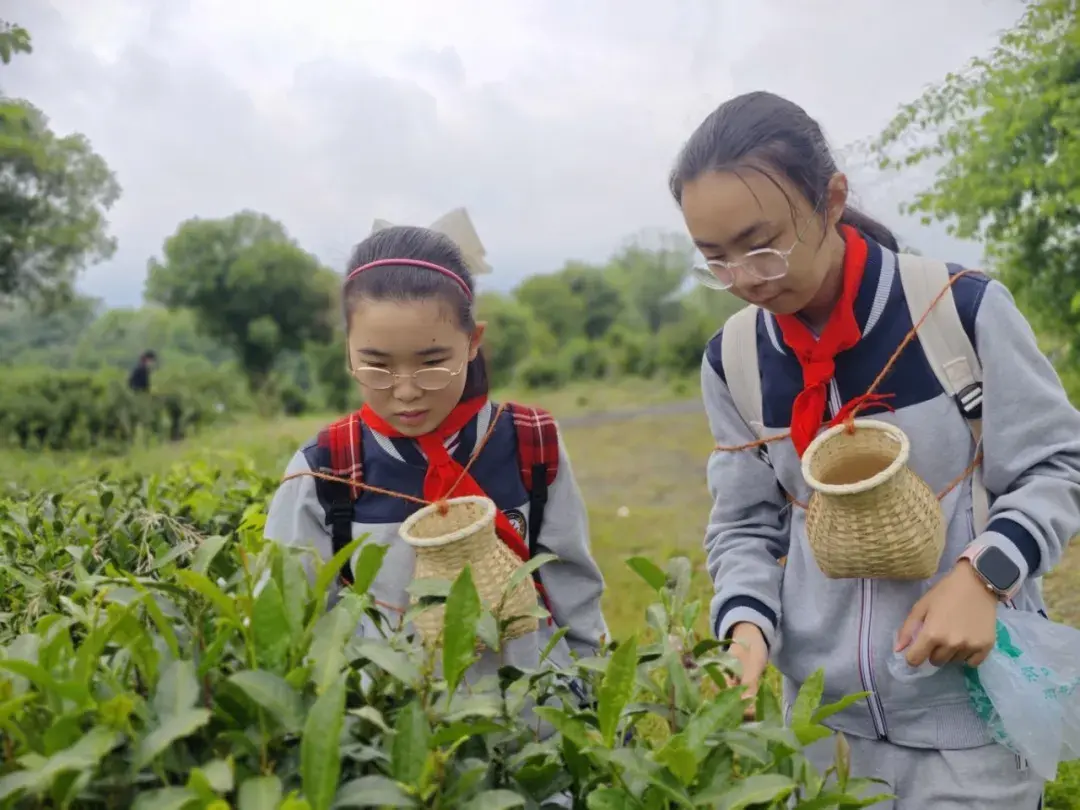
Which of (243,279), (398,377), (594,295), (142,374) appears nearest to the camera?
(398,377)

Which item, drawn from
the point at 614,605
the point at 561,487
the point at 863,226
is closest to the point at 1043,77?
the point at 614,605

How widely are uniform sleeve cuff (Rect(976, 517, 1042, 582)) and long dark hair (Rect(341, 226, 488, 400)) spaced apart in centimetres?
104

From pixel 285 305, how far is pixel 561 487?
15.1 m

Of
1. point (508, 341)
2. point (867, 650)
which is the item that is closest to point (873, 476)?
point (867, 650)

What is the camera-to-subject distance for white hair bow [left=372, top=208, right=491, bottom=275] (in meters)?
2.34

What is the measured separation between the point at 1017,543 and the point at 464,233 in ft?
4.64

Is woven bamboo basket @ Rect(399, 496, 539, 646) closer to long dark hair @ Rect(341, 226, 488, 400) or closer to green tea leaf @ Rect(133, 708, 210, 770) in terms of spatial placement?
long dark hair @ Rect(341, 226, 488, 400)

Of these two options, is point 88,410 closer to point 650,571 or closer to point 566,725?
point 650,571

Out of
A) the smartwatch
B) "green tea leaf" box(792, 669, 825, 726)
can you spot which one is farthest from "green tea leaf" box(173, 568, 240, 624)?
the smartwatch

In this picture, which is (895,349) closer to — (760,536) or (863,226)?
(863,226)

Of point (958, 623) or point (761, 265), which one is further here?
point (761, 265)

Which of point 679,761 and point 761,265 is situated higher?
point 761,265

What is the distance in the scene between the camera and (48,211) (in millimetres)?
10461

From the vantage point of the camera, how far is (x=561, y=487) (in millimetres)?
2082
